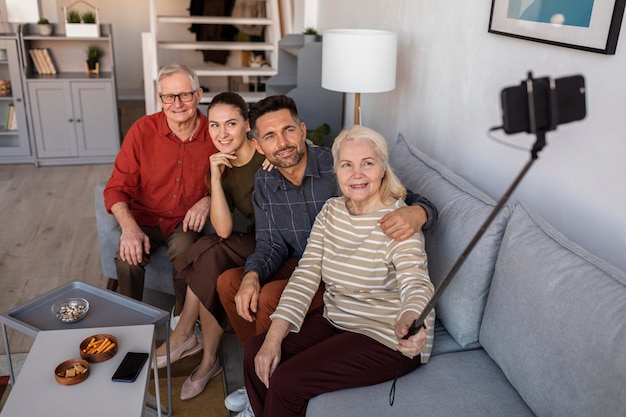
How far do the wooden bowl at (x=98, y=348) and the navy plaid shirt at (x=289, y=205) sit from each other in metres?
0.56

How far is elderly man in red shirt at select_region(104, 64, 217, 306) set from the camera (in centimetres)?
243

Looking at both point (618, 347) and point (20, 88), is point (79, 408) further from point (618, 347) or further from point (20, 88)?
point (20, 88)

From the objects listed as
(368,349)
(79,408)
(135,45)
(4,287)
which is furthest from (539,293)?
(135,45)

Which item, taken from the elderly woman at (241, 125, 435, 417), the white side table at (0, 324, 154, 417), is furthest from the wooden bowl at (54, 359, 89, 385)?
the elderly woman at (241, 125, 435, 417)

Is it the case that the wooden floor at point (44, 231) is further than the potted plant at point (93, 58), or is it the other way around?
the potted plant at point (93, 58)

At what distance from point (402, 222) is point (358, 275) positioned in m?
0.21

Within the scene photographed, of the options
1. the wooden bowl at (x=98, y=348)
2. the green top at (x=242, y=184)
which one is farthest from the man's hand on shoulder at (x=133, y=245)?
the wooden bowl at (x=98, y=348)

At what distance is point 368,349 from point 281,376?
10.0 inches

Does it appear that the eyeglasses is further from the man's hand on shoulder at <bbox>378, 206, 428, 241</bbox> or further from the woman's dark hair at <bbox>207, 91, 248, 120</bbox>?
the man's hand on shoulder at <bbox>378, 206, 428, 241</bbox>

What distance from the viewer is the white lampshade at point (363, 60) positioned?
2.67 meters

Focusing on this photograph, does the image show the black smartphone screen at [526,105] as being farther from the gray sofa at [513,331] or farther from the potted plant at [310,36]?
the potted plant at [310,36]

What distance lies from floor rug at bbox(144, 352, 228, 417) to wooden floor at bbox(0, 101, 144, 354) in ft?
2.17

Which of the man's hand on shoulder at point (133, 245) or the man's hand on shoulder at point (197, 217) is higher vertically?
the man's hand on shoulder at point (197, 217)

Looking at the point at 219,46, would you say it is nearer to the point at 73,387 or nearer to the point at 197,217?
the point at 197,217
